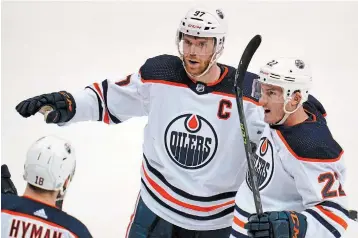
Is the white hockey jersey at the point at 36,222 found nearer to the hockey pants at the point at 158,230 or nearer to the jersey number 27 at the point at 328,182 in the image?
the jersey number 27 at the point at 328,182

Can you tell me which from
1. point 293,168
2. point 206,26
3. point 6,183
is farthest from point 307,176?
point 6,183

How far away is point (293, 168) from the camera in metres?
2.91

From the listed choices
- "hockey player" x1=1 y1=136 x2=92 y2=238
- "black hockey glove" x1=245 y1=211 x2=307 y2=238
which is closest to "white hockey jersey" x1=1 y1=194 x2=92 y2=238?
"hockey player" x1=1 y1=136 x2=92 y2=238

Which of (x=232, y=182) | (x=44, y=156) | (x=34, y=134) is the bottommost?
(x=34, y=134)

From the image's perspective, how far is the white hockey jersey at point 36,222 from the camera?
8.30 ft

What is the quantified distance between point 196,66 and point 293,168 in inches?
24.8

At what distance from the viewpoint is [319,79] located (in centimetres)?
577

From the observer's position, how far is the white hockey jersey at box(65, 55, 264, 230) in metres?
3.35

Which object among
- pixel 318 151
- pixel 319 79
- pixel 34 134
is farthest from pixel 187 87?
pixel 319 79

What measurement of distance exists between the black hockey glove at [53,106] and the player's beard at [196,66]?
0.49 metres

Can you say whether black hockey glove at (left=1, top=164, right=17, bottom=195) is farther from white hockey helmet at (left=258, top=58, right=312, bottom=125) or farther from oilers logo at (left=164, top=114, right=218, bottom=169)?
white hockey helmet at (left=258, top=58, right=312, bottom=125)

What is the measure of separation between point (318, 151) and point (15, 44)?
354 centimetres

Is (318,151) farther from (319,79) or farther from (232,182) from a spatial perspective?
(319,79)

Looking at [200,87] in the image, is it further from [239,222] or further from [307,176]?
[307,176]
